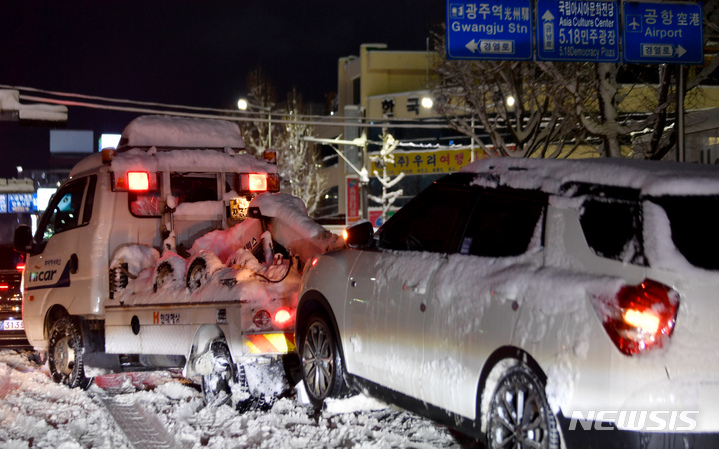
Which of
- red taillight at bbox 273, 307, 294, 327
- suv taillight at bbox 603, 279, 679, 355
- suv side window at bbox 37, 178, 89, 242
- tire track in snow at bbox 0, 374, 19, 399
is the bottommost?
tire track in snow at bbox 0, 374, 19, 399

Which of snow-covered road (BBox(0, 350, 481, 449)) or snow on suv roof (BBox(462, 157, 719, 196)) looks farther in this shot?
snow-covered road (BBox(0, 350, 481, 449))

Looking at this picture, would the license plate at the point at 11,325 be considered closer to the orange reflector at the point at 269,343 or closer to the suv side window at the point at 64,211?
the suv side window at the point at 64,211

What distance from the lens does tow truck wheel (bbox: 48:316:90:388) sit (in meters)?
8.97

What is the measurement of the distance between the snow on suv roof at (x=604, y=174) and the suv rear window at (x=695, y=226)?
0.05m

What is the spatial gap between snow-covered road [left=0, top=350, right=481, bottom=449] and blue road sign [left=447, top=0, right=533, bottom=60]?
26.4 feet

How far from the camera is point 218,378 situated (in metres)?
7.44

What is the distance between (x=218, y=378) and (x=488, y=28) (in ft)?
28.8

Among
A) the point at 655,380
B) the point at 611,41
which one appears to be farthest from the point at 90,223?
the point at 611,41

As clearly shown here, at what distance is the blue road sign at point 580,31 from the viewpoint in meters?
13.8

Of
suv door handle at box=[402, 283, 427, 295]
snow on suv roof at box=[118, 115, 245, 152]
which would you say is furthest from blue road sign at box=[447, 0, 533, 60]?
suv door handle at box=[402, 283, 427, 295]

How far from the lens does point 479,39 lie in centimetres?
1385

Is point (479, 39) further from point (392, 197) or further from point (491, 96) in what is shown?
point (392, 197)

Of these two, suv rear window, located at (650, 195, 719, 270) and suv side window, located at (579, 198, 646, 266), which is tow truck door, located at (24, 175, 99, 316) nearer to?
suv side window, located at (579, 198, 646, 266)

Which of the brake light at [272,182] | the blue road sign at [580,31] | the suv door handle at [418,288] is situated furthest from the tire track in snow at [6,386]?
the blue road sign at [580,31]
